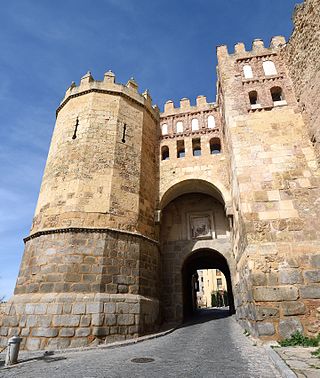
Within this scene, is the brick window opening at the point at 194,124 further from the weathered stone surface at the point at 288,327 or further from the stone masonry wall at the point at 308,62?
the weathered stone surface at the point at 288,327

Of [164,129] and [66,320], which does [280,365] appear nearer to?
[66,320]

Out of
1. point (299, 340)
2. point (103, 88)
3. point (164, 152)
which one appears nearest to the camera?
point (299, 340)

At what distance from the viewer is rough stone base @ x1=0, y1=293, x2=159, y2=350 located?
6422 mm

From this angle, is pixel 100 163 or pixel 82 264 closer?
pixel 82 264

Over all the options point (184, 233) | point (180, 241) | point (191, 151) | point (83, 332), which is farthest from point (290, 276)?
point (191, 151)

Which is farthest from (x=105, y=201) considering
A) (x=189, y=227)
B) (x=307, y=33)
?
(x=307, y=33)

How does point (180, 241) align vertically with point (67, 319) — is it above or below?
above

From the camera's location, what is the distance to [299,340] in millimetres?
5250

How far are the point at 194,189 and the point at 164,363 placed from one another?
8.11m

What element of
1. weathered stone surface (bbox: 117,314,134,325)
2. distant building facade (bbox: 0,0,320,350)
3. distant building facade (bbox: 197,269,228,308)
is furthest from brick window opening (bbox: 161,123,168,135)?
distant building facade (bbox: 197,269,228,308)

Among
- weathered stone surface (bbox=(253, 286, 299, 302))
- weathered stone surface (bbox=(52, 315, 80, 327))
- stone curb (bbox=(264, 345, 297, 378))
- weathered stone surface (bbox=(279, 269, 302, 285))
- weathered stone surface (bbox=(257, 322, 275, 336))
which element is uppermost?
weathered stone surface (bbox=(279, 269, 302, 285))

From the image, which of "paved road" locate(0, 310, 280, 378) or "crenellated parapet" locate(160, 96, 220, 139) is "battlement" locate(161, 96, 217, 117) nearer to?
"crenellated parapet" locate(160, 96, 220, 139)

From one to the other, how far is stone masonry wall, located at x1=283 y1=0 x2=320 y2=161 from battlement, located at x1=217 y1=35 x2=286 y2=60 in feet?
4.26

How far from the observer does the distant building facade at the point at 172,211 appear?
632 cm
